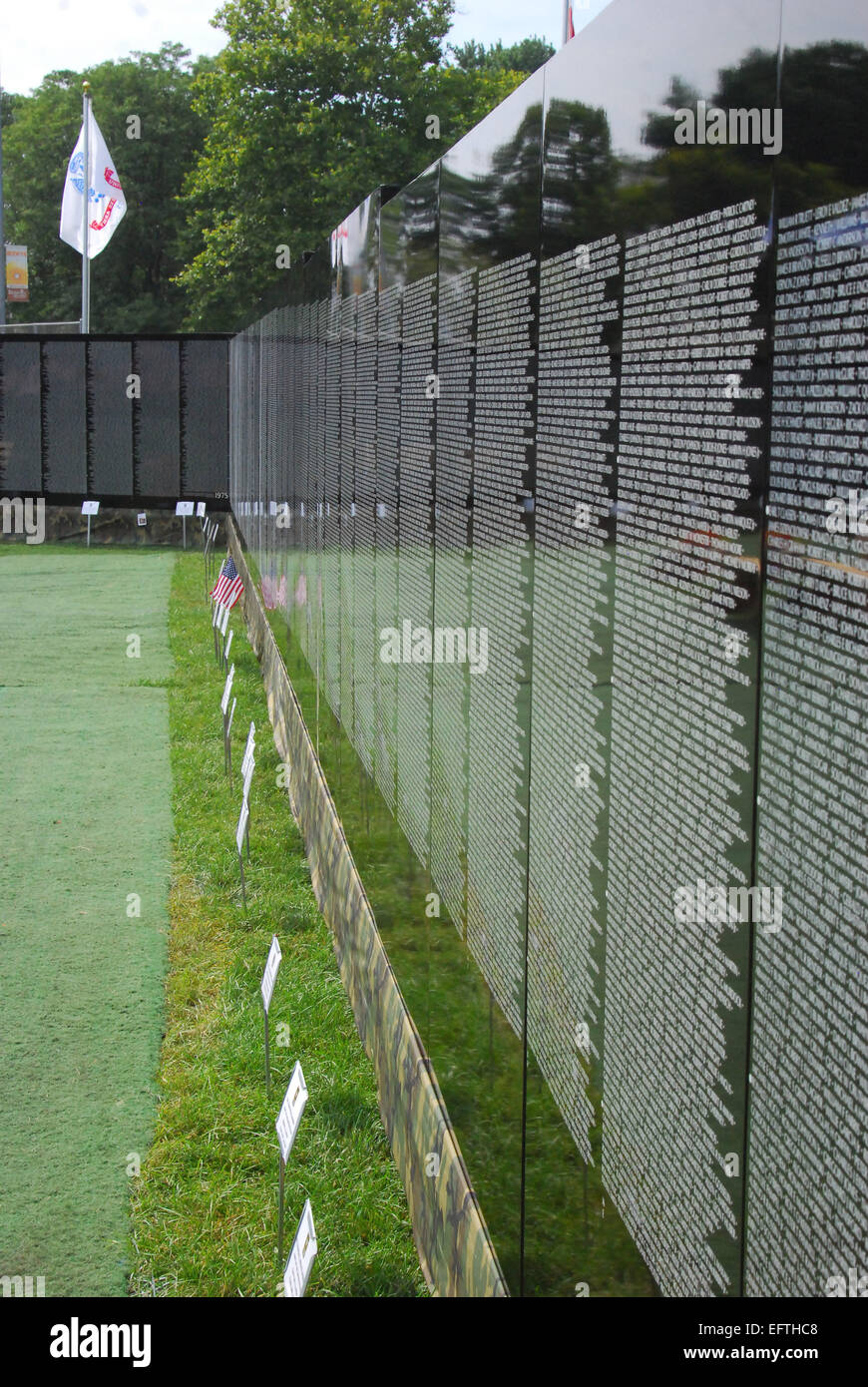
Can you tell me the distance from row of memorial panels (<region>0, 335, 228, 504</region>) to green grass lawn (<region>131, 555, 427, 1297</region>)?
14.7 meters

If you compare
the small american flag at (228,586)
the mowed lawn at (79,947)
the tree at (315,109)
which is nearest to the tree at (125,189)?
the tree at (315,109)

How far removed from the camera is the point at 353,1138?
5055 millimetres

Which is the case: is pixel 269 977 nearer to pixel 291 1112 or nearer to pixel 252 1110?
pixel 252 1110

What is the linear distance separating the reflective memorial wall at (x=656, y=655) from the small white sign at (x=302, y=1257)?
397 millimetres

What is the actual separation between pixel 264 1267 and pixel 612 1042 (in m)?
2.20

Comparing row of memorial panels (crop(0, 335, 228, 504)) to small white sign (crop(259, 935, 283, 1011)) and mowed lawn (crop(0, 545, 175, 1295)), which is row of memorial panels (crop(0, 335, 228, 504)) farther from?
small white sign (crop(259, 935, 283, 1011))

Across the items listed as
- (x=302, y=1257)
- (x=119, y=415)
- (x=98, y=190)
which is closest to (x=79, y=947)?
(x=302, y=1257)

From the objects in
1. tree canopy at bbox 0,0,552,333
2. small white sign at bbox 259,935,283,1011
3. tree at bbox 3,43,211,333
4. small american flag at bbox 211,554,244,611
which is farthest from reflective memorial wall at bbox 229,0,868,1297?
tree at bbox 3,43,211,333

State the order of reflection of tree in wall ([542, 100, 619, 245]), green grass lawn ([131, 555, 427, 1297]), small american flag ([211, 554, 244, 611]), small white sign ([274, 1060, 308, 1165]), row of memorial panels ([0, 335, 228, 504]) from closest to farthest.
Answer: reflection of tree in wall ([542, 100, 619, 245]) < small white sign ([274, 1060, 308, 1165]) < green grass lawn ([131, 555, 427, 1297]) < small american flag ([211, 554, 244, 611]) < row of memorial panels ([0, 335, 228, 504])

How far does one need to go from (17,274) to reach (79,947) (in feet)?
170

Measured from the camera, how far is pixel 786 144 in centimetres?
174

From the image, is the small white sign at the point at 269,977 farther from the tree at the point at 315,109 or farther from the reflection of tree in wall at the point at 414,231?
the tree at the point at 315,109

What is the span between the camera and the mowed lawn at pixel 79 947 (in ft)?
15.5

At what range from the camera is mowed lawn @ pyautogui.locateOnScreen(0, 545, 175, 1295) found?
15.5ft
